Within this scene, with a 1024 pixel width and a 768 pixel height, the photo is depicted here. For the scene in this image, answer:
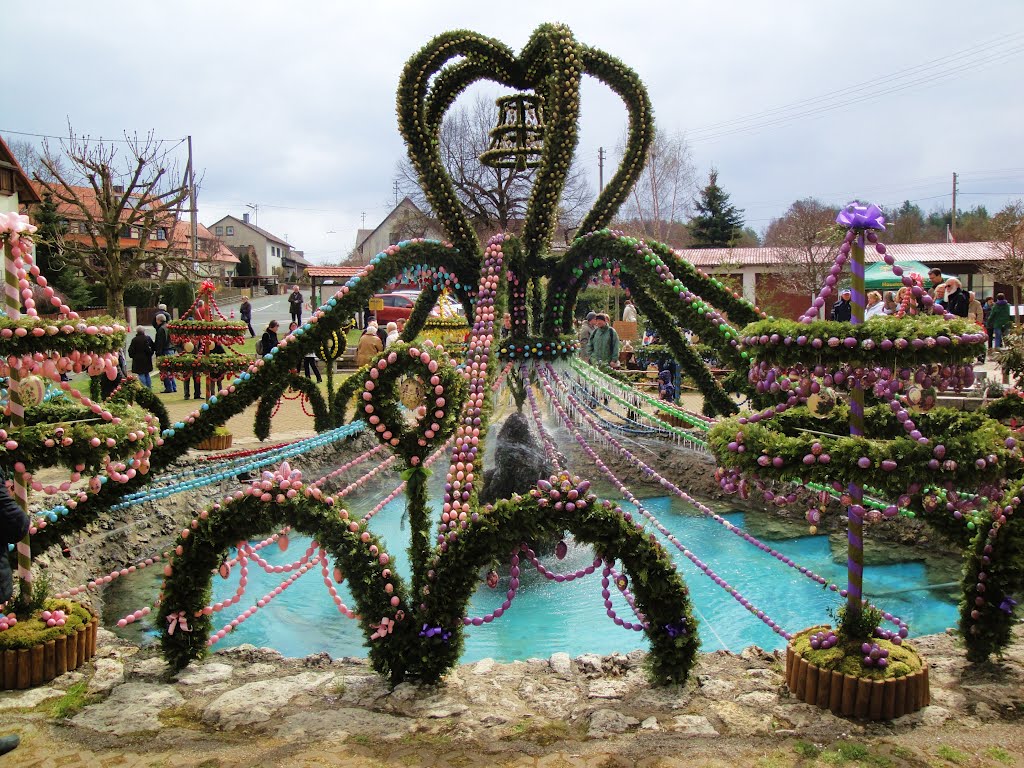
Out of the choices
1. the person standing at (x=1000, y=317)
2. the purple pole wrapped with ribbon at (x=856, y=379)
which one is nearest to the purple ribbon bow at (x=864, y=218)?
the purple pole wrapped with ribbon at (x=856, y=379)

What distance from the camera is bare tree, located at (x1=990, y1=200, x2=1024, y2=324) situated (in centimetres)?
1688

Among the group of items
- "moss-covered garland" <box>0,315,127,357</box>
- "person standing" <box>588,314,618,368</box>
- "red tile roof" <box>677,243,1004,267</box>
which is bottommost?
"person standing" <box>588,314,618,368</box>

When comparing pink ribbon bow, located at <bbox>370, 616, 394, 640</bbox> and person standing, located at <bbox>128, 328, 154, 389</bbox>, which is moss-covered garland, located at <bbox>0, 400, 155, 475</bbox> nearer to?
pink ribbon bow, located at <bbox>370, 616, 394, 640</bbox>

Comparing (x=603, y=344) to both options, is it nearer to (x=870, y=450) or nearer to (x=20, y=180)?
(x=870, y=450)

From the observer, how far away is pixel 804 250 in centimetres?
2898

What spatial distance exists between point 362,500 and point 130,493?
15.0 ft

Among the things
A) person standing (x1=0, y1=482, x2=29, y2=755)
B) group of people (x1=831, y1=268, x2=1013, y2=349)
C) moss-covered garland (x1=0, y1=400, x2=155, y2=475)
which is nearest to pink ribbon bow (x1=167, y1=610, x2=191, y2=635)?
person standing (x1=0, y1=482, x2=29, y2=755)

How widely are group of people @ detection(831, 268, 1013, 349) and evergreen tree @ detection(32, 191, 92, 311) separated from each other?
971 inches

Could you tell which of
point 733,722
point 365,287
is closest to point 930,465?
point 733,722

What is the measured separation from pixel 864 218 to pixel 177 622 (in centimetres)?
440

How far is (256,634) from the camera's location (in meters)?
6.25

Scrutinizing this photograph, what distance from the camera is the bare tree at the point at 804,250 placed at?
2739cm

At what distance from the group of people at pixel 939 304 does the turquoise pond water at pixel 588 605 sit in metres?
2.37

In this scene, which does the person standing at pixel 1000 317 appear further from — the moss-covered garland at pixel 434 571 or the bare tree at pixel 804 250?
the moss-covered garland at pixel 434 571
